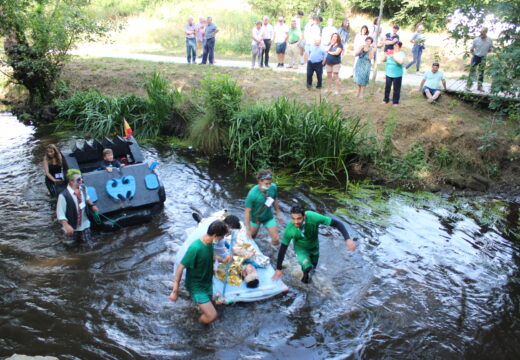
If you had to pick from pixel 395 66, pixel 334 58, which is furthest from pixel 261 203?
pixel 334 58

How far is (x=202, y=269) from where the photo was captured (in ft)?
17.3

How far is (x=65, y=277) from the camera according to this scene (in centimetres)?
673

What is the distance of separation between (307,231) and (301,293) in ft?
3.23

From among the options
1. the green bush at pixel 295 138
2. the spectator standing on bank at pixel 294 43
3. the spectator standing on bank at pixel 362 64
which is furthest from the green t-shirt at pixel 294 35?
the green bush at pixel 295 138

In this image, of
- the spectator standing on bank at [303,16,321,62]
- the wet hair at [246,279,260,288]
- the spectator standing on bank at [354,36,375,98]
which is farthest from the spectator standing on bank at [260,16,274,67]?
the wet hair at [246,279,260,288]

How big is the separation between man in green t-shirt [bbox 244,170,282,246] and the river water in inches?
27.1

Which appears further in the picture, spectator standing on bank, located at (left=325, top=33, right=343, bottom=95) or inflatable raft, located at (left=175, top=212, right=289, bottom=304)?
spectator standing on bank, located at (left=325, top=33, right=343, bottom=95)

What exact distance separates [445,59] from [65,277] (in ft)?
59.6

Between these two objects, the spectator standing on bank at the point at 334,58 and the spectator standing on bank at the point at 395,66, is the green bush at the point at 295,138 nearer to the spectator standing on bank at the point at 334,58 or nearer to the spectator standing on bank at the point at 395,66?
the spectator standing on bank at the point at 395,66

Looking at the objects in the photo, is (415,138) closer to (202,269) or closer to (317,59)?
(317,59)

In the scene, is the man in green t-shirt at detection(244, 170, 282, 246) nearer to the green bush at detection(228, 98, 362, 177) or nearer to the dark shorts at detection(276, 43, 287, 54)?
the green bush at detection(228, 98, 362, 177)

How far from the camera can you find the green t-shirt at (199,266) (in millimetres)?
5156

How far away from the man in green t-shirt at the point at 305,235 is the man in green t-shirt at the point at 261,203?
878 millimetres

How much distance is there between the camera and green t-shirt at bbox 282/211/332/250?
606 cm
